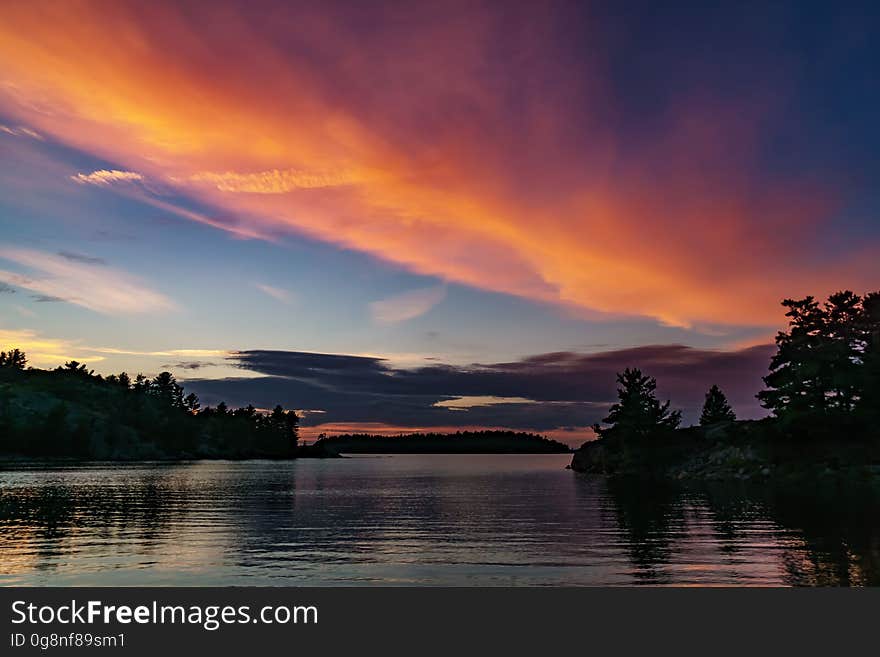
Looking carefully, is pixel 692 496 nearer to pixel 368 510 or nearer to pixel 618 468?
pixel 368 510

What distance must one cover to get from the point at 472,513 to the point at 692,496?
29.5 m

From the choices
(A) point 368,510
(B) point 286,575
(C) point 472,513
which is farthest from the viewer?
(A) point 368,510

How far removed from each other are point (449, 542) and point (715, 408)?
161m

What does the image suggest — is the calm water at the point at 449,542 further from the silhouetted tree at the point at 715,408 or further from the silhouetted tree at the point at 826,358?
the silhouetted tree at the point at 715,408

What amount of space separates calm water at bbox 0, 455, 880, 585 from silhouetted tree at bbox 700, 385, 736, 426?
117 metres

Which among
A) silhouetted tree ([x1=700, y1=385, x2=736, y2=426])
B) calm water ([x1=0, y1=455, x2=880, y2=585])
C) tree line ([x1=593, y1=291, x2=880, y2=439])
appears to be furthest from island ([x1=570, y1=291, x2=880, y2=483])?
silhouetted tree ([x1=700, y1=385, x2=736, y2=426])

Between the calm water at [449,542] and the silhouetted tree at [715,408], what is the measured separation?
117401mm

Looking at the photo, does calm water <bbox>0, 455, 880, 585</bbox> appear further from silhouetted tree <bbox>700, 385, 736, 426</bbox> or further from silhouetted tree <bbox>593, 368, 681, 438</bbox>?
silhouetted tree <bbox>700, 385, 736, 426</bbox>

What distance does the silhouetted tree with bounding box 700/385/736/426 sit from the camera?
17788 centimetres

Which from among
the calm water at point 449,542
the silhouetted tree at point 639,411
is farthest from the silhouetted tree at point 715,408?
the calm water at point 449,542

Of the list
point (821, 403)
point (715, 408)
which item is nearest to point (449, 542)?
point (821, 403)

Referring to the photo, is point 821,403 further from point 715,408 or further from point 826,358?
point 715,408

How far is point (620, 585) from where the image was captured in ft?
82.4
